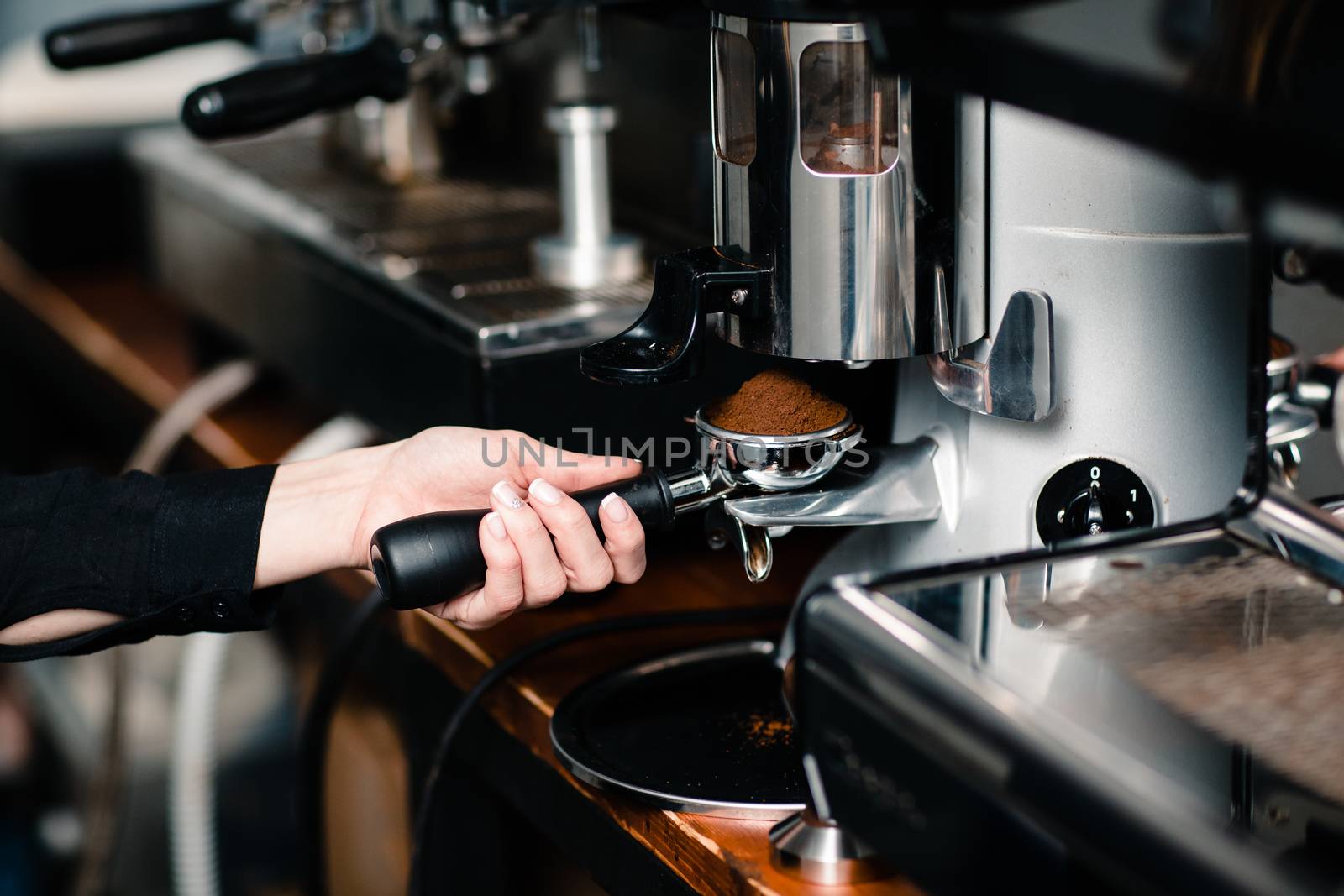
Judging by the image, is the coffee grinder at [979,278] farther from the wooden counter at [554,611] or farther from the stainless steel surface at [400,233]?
the stainless steel surface at [400,233]

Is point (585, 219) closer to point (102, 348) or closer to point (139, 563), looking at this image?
point (139, 563)

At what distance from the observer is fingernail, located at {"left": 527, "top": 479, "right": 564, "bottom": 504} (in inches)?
25.4

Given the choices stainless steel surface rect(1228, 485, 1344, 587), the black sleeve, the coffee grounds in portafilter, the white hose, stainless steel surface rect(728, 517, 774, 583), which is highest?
the coffee grounds in portafilter

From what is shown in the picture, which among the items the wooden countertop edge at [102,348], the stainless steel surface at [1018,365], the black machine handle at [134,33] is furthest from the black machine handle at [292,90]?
the stainless steel surface at [1018,365]

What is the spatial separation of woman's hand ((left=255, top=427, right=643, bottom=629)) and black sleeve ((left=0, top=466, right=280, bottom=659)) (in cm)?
2

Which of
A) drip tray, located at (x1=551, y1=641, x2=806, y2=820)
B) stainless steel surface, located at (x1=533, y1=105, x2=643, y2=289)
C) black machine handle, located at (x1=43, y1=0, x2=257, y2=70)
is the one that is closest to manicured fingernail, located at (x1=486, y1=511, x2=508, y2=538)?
drip tray, located at (x1=551, y1=641, x2=806, y2=820)

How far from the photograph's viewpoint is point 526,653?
2.52ft

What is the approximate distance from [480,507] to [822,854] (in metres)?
0.25

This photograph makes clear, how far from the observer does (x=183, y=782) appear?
46.4 inches

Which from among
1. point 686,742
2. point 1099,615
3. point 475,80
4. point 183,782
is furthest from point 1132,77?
point 183,782

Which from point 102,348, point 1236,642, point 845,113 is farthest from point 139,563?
point 102,348

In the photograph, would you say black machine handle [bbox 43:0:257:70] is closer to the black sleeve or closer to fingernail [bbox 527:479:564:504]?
the black sleeve

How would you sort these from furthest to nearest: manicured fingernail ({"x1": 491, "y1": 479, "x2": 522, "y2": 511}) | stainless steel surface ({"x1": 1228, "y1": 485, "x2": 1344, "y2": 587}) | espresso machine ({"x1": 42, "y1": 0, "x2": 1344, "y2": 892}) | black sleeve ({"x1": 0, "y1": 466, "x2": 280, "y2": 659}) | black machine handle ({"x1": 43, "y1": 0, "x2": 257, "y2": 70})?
black machine handle ({"x1": 43, "y1": 0, "x2": 257, "y2": 70})
black sleeve ({"x1": 0, "y1": 466, "x2": 280, "y2": 659})
manicured fingernail ({"x1": 491, "y1": 479, "x2": 522, "y2": 511})
stainless steel surface ({"x1": 1228, "y1": 485, "x2": 1344, "y2": 587})
espresso machine ({"x1": 42, "y1": 0, "x2": 1344, "y2": 892})

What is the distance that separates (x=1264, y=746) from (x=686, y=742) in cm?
30
